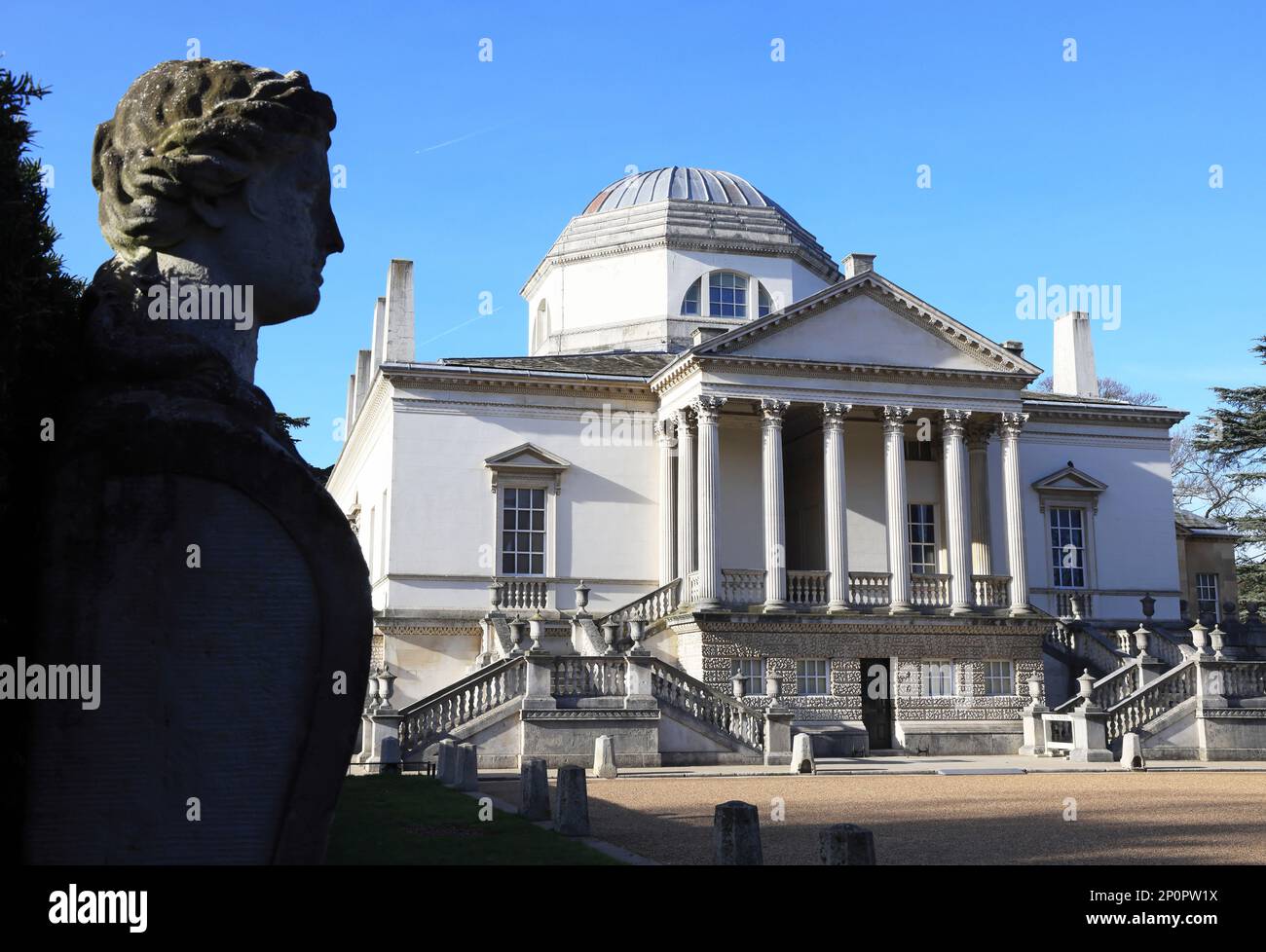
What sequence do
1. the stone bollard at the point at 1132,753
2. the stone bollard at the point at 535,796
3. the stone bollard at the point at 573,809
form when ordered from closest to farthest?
the stone bollard at the point at 573,809, the stone bollard at the point at 535,796, the stone bollard at the point at 1132,753

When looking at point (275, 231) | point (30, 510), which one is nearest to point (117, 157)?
point (275, 231)

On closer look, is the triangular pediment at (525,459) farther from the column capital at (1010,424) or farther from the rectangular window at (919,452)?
the column capital at (1010,424)

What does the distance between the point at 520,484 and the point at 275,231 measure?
3093 centimetres

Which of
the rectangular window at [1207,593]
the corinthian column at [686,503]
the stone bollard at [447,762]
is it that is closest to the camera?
the stone bollard at [447,762]

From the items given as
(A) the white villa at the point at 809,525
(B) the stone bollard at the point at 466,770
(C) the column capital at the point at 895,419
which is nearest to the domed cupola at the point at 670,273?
(A) the white villa at the point at 809,525

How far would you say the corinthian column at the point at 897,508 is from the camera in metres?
33.6

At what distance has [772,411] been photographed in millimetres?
33969

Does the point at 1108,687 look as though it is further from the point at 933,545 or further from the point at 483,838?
the point at 483,838

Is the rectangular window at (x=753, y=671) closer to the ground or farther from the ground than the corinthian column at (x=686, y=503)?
closer to the ground

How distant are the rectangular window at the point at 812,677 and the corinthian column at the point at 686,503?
359cm

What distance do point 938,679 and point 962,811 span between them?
57.4 feet

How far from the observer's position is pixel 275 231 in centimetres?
500

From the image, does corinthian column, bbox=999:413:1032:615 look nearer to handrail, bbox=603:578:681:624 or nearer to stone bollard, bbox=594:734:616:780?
handrail, bbox=603:578:681:624

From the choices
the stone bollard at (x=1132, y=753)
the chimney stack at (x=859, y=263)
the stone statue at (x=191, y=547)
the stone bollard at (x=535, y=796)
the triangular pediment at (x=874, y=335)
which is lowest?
the stone bollard at (x=1132, y=753)
